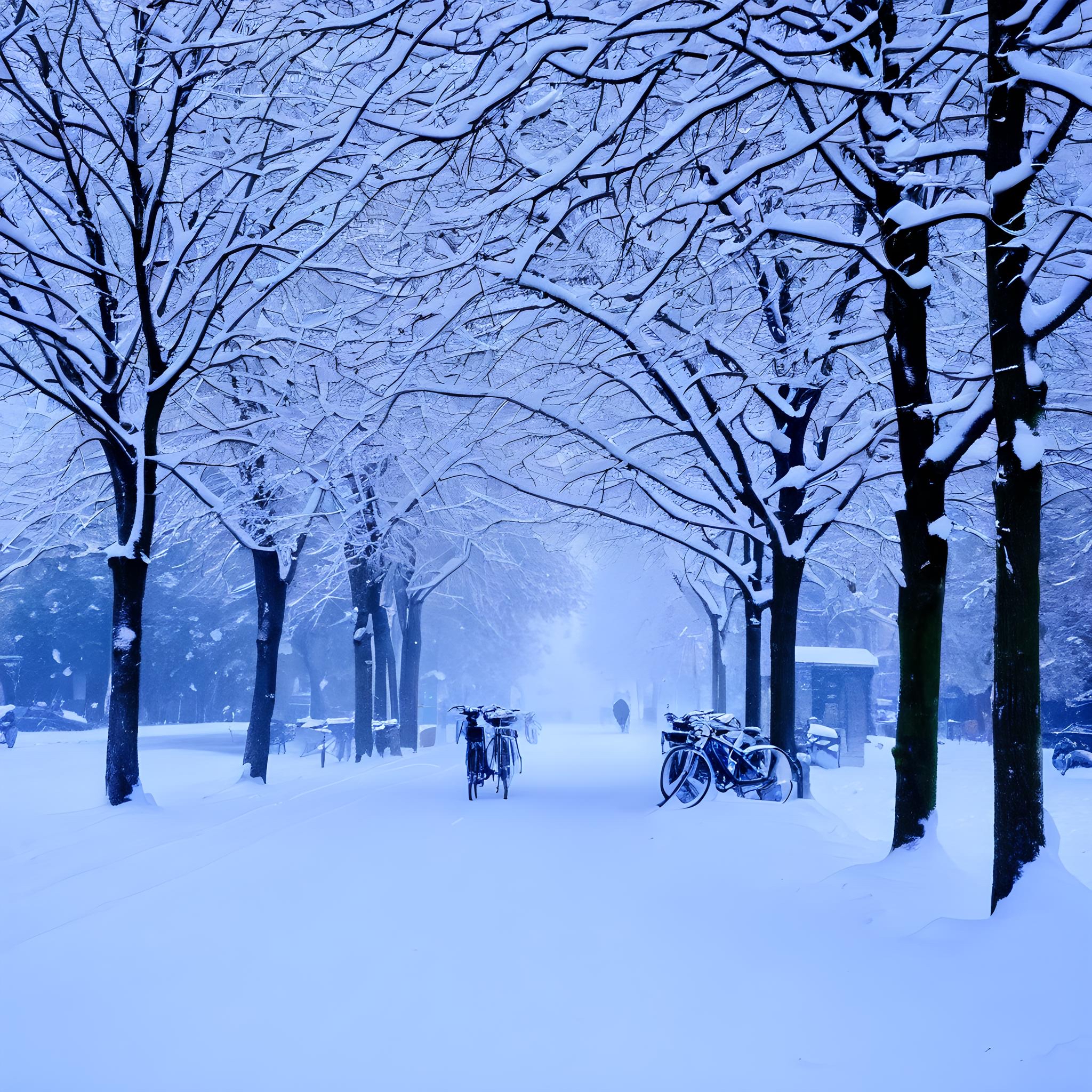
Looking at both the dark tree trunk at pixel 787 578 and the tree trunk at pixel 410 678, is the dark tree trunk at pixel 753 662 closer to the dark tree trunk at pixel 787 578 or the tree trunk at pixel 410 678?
the dark tree trunk at pixel 787 578

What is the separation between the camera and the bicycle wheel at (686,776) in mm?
11008

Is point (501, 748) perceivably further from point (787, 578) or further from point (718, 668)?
point (718, 668)

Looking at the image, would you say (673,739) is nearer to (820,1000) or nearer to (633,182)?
(633,182)

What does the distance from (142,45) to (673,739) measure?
383 inches

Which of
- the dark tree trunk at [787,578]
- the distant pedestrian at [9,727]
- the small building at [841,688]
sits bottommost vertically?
the distant pedestrian at [9,727]

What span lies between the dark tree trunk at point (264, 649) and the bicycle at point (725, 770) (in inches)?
257

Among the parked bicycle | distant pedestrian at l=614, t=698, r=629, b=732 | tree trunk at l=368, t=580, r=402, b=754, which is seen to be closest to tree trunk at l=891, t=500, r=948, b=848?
the parked bicycle

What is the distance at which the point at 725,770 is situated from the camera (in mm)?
11688

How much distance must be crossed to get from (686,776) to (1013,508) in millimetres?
6652

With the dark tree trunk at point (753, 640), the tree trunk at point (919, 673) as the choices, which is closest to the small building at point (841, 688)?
the dark tree trunk at point (753, 640)

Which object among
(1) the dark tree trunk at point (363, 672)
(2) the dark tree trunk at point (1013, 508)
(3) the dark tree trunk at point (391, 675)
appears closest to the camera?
(2) the dark tree trunk at point (1013, 508)

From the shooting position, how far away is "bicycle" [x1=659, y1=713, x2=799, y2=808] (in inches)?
441

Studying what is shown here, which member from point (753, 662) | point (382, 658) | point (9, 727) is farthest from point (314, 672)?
point (753, 662)

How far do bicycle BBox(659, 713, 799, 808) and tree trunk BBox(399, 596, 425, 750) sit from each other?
12.8 m
